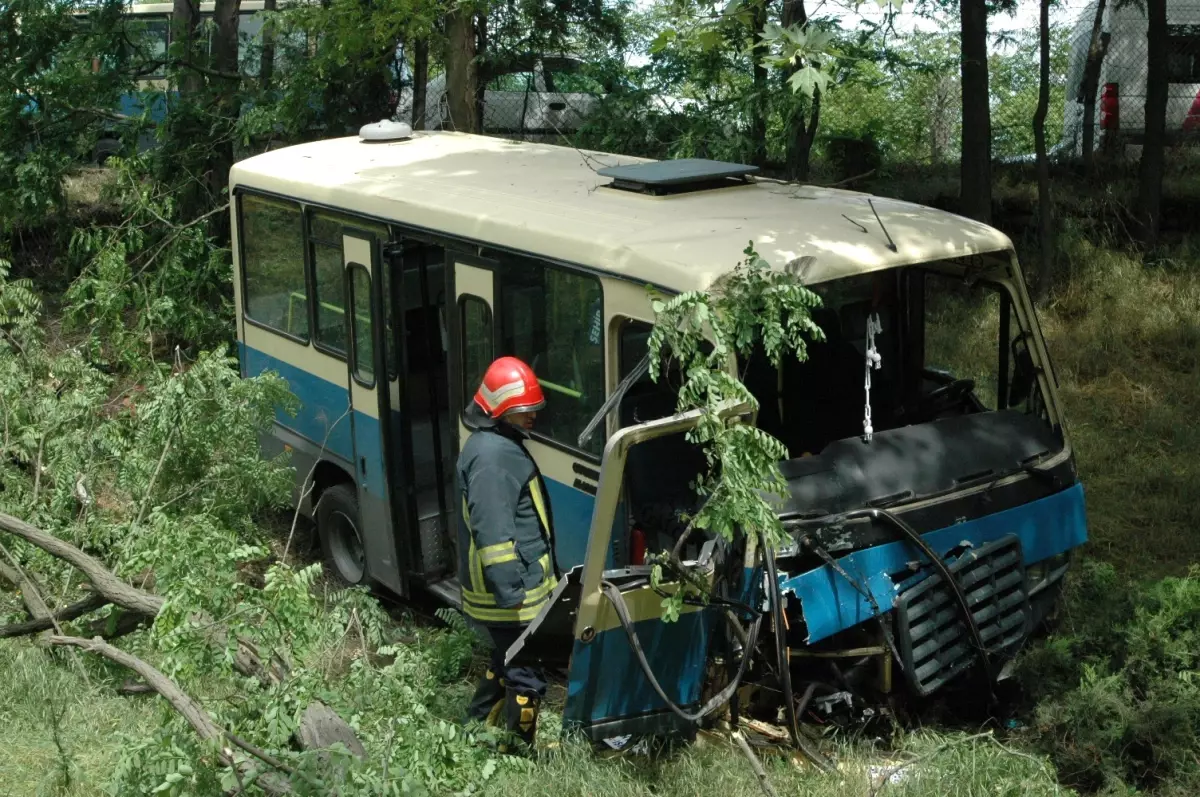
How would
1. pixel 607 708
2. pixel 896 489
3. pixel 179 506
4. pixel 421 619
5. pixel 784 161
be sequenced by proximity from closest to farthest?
pixel 607 708, pixel 896 489, pixel 179 506, pixel 421 619, pixel 784 161

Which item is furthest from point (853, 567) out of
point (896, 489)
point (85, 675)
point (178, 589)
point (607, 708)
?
point (85, 675)

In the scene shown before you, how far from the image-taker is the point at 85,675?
5.73 metres

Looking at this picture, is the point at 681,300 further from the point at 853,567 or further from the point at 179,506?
the point at 179,506

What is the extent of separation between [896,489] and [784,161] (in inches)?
313

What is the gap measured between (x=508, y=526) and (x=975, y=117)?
26.0 feet

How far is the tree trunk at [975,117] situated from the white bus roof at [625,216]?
4.61 metres

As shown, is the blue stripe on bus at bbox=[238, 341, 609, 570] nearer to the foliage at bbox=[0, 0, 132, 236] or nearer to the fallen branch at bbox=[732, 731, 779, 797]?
the fallen branch at bbox=[732, 731, 779, 797]

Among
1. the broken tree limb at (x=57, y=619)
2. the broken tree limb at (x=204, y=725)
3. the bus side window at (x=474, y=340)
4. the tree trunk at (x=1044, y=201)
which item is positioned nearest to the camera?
the broken tree limb at (x=204, y=725)

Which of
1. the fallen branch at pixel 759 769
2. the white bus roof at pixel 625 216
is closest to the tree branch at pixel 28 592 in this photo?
the white bus roof at pixel 625 216

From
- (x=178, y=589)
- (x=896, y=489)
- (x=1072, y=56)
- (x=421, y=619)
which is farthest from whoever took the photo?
(x=1072, y=56)

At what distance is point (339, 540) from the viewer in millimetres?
8461

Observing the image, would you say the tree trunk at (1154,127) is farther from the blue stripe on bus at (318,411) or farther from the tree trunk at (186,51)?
the tree trunk at (186,51)

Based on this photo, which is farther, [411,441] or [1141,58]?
[1141,58]

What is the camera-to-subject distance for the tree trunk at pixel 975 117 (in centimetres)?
1170
